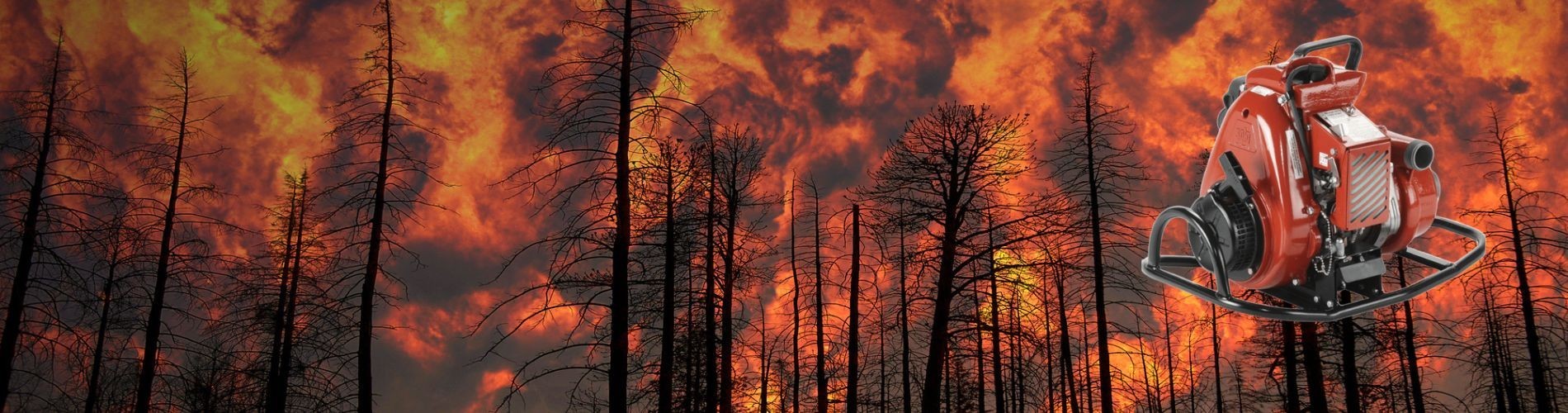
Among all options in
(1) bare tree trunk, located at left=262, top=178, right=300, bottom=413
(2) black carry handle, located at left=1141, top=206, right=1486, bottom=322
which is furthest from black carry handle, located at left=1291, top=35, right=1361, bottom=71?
(1) bare tree trunk, located at left=262, top=178, right=300, bottom=413

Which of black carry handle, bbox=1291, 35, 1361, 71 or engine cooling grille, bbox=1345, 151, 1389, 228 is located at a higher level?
black carry handle, bbox=1291, 35, 1361, 71

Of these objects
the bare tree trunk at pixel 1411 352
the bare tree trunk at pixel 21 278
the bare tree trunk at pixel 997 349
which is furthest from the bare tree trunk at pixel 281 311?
the bare tree trunk at pixel 1411 352

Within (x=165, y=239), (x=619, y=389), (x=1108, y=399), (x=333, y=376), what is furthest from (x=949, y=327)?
(x=165, y=239)

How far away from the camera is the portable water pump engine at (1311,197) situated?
127 inches

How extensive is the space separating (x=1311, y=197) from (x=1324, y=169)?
4.4 inches

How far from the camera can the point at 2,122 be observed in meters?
13.2

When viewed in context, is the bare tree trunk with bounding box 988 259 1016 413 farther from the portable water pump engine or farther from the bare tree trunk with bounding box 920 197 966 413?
the portable water pump engine

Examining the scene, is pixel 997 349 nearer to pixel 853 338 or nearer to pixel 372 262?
pixel 853 338

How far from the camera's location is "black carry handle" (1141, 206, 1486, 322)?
334 centimetres

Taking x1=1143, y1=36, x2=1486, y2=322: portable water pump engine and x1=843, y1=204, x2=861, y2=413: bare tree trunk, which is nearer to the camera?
x1=1143, y1=36, x2=1486, y2=322: portable water pump engine

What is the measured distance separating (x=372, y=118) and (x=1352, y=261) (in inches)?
579

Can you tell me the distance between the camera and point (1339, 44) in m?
3.22

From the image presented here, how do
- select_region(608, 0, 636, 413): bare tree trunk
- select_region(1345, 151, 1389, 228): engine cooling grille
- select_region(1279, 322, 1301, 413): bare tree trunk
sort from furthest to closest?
select_region(1279, 322, 1301, 413): bare tree trunk, select_region(608, 0, 636, 413): bare tree trunk, select_region(1345, 151, 1389, 228): engine cooling grille

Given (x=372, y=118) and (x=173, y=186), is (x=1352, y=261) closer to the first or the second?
(x=372, y=118)
